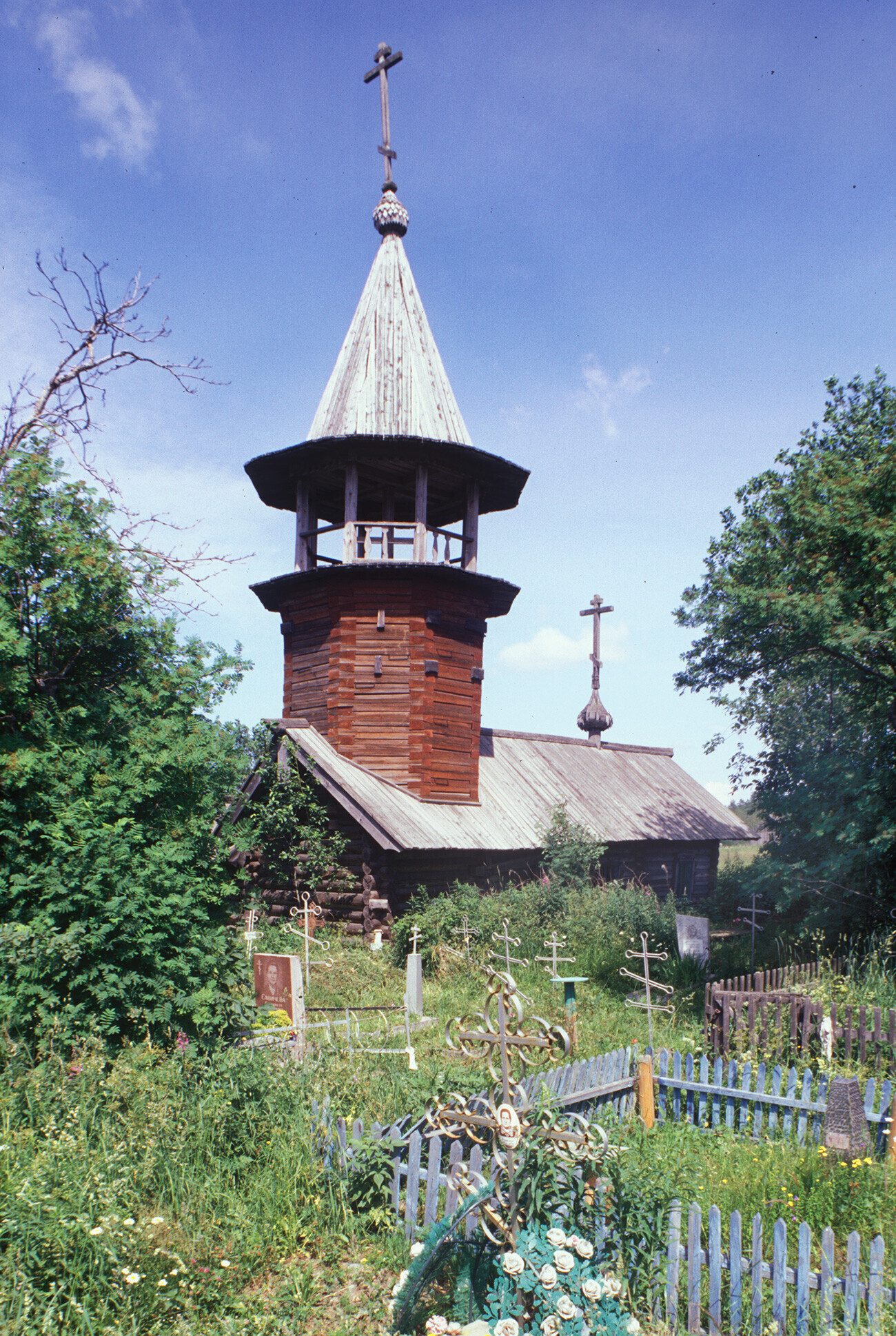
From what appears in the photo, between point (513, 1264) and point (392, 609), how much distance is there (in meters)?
15.2

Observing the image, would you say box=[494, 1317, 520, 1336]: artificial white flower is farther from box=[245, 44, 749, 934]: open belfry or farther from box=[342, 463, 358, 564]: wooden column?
box=[342, 463, 358, 564]: wooden column

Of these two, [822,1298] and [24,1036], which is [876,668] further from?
[24,1036]

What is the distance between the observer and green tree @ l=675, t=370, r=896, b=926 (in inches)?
555

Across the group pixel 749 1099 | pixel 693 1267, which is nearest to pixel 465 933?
pixel 749 1099

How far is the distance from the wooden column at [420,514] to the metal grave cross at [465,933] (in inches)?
290

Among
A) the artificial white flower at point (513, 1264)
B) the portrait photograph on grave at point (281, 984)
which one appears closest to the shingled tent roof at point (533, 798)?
the portrait photograph on grave at point (281, 984)

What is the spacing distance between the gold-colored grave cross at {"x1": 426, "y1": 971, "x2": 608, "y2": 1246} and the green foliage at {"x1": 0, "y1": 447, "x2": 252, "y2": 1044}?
272 centimetres

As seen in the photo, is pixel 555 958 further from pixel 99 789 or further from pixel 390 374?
pixel 390 374

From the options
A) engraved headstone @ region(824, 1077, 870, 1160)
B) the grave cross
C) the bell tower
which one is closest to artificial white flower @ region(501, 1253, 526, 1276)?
engraved headstone @ region(824, 1077, 870, 1160)

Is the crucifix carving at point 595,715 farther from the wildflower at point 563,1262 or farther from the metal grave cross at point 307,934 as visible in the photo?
the wildflower at point 563,1262

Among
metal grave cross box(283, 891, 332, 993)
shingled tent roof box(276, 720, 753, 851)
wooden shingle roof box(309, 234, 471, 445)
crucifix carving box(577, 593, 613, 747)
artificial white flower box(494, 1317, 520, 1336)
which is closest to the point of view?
artificial white flower box(494, 1317, 520, 1336)

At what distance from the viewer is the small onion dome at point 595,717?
3109 cm

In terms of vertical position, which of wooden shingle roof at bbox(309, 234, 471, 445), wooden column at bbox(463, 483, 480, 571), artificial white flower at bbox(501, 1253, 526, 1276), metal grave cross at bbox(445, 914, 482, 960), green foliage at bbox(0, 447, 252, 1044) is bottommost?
metal grave cross at bbox(445, 914, 482, 960)

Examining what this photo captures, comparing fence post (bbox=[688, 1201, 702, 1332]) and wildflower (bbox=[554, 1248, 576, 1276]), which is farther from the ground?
wildflower (bbox=[554, 1248, 576, 1276])
